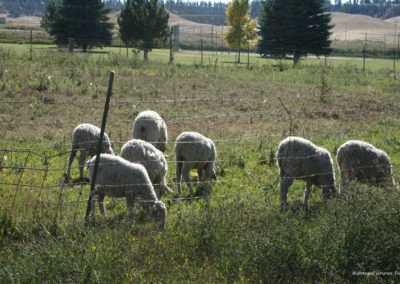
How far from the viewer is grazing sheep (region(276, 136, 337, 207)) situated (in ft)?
31.9

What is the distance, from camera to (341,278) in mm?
6461

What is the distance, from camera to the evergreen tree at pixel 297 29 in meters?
57.4

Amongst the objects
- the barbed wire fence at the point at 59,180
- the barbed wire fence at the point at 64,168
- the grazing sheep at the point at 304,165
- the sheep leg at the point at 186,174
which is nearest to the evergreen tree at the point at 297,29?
the barbed wire fence at the point at 64,168

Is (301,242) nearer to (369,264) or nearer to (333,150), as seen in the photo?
(369,264)

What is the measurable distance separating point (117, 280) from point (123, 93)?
55.2 ft

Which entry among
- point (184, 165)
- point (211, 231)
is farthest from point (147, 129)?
point (211, 231)

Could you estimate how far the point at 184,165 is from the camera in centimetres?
1127

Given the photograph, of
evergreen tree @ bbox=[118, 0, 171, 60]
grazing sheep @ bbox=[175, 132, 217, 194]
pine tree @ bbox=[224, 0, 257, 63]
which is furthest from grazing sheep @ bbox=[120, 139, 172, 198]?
pine tree @ bbox=[224, 0, 257, 63]

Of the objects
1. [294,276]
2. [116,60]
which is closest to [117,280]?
[294,276]

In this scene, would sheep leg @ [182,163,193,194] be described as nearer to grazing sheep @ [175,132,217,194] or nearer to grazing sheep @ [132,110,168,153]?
grazing sheep @ [175,132,217,194]

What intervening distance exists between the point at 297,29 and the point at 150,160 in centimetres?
4996

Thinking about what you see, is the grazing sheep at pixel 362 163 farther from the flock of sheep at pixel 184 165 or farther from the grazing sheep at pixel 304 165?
the grazing sheep at pixel 304 165

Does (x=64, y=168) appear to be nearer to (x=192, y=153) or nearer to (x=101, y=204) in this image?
(x=101, y=204)

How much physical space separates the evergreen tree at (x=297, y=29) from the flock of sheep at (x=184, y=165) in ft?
153
